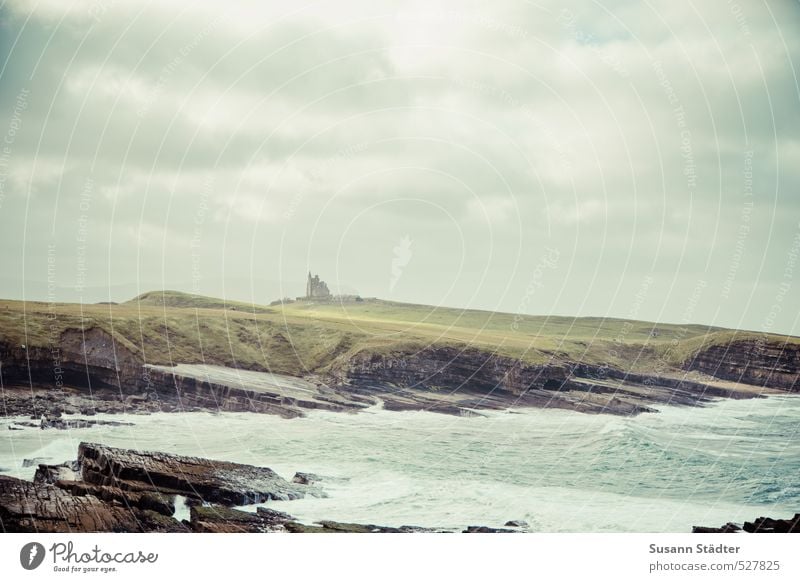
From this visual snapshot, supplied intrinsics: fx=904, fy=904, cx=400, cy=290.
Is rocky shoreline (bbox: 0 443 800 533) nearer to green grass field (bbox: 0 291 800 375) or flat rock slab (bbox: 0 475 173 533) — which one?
flat rock slab (bbox: 0 475 173 533)

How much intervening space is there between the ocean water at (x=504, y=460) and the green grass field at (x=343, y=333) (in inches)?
75.0

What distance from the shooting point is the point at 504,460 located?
73.9 feet

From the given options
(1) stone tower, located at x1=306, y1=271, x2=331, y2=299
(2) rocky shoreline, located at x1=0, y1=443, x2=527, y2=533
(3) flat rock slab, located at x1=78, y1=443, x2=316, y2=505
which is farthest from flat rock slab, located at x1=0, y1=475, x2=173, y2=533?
(1) stone tower, located at x1=306, y1=271, x2=331, y2=299

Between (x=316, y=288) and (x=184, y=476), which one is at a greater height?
(x=316, y=288)

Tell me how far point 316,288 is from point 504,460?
6.81m

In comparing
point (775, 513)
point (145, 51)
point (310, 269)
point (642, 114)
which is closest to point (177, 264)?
point (310, 269)

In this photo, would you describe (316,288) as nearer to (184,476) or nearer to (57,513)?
(184,476)

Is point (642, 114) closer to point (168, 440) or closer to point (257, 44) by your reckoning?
point (257, 44)

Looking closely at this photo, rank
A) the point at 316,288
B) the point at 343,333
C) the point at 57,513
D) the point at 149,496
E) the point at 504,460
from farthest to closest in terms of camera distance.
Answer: the point at 343,333 < the point at 316,288 < the point at 504,460 < the point at 149,496 < the point at 57,513

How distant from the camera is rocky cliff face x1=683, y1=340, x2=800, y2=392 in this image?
85.1 feet

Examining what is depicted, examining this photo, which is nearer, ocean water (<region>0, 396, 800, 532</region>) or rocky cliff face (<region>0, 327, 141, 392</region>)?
ocean water (<region>0, 396, 800, 532</region>)

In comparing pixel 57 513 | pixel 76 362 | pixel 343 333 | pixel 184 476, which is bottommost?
pixel 57 513

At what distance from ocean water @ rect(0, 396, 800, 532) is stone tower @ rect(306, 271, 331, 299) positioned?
10.5ft

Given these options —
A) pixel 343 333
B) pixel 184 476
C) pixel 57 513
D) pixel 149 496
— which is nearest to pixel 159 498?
pixel 149 496
